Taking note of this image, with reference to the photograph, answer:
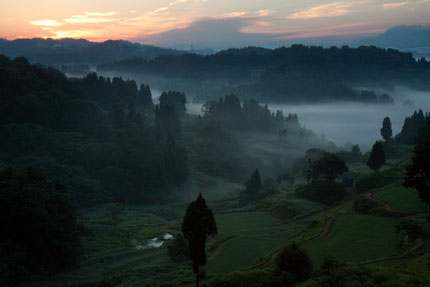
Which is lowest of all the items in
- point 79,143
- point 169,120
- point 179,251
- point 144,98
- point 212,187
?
point 212,187

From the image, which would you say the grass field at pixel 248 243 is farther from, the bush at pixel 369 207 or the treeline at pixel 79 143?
the treeline at pixel 79 143

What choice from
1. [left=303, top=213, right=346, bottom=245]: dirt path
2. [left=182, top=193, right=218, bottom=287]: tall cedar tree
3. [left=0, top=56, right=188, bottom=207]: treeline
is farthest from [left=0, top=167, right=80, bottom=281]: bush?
[left=0, top=56, right=188, bottom=207]: treeline

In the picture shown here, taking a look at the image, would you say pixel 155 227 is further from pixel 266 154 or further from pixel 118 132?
pixel 266 154

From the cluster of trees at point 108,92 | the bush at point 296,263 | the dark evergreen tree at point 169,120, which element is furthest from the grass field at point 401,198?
the cluster of trees at point 108,92

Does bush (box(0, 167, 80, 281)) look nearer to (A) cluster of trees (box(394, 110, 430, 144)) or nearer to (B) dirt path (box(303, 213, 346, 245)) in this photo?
(B) dirt path (box(303, 213, 346, 245))

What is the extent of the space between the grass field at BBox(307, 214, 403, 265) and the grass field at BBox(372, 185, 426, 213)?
4.14 m

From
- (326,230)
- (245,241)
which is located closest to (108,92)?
(245,241)

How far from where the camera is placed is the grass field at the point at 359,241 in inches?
1387

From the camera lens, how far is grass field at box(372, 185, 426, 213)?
45.8 m

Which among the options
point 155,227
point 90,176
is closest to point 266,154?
point 90,176

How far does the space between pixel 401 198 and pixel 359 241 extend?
15.6m

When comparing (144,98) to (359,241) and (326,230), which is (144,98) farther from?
(359,241)

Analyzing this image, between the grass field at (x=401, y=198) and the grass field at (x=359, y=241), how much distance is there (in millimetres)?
4139

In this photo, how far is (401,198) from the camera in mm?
50312
